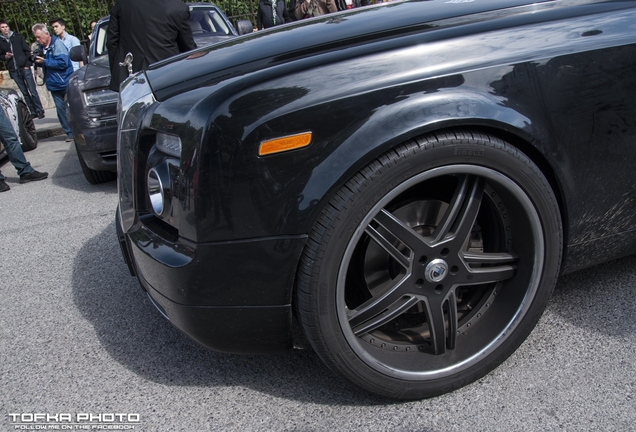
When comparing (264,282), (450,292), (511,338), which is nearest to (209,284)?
(264,282)

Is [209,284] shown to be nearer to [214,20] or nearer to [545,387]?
[545,387]

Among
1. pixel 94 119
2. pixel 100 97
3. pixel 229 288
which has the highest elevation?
pixel 229 288

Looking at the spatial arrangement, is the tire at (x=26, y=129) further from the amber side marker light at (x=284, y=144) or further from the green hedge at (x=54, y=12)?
the amber side marker light at (x=284, y=144)

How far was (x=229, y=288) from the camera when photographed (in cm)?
174

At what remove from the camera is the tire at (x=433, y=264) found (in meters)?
1.69

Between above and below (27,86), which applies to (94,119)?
above

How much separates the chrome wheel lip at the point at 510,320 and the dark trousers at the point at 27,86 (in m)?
10.6

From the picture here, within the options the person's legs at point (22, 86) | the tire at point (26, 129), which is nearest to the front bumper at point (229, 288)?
the tire at point (26, 129)

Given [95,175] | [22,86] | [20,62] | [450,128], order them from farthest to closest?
[22,86]
[20,62]
[95,175]
[450,128]

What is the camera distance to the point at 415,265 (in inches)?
73.2

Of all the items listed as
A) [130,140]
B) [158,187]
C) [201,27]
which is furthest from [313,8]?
[158,187]

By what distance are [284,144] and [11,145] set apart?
528cm

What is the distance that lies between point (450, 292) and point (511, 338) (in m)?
0.30

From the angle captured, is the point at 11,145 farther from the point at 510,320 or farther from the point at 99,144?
the point at 510,320
